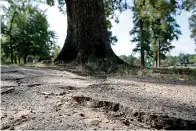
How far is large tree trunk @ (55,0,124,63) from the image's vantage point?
237 inches

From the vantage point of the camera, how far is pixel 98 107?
2.24m

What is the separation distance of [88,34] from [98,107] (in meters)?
4.03

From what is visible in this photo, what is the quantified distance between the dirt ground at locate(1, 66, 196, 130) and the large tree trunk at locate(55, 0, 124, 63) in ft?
9.58

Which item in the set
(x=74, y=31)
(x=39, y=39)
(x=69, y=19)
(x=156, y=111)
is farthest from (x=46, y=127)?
(x=39, y=39)

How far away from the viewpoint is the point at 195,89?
3018 mm

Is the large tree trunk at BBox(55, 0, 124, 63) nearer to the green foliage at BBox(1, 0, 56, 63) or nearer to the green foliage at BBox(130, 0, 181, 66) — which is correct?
the green foliage at BBox(130, 0, 181, 66)

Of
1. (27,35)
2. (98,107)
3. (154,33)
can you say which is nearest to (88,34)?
(98,107)

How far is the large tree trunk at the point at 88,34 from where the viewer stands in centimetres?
602

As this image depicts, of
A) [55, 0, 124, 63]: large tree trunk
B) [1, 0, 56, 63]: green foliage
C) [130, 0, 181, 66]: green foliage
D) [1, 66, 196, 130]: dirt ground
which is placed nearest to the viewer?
[1, 66, 196, 130]: dirt ground

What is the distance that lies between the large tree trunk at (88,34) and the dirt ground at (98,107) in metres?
2.92

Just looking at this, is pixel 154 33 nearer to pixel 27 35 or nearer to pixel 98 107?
pixel 27 35

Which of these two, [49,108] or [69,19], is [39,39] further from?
[49,108]

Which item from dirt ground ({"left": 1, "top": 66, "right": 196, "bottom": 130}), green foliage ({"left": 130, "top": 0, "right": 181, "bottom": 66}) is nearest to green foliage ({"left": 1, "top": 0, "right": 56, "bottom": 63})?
green foliage ({"left": 130, "top": 0, "right": 181, "bottom": 66})

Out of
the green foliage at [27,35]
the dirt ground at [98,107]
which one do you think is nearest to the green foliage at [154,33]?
the green foliage at [27,35]
